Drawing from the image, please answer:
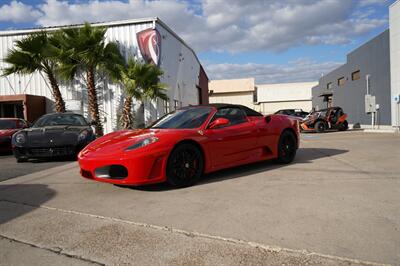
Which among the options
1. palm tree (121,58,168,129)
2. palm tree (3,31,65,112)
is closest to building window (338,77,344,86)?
palm tree (121,58,168,129)

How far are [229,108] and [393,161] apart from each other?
335 cm

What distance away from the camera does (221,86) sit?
62531 millimetres

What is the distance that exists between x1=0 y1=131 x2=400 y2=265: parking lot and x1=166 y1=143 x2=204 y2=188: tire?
0.15 meters

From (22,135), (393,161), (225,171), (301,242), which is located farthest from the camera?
(22,135)

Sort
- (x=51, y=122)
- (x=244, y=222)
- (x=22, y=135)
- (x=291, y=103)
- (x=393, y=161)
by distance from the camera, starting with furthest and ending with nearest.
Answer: (x=291, y=103) < (x=51, y=122) < (x=22, y=135) < (x=393, y=161) < (x=244, y=222)

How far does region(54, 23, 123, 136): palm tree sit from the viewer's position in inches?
590

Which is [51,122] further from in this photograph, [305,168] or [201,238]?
[201,238]

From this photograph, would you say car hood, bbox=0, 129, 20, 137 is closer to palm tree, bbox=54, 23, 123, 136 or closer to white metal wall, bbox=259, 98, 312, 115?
palm tree, bbox=54, 23, 123, 136

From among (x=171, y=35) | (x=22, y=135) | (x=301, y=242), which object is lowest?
(x=301, y=242)

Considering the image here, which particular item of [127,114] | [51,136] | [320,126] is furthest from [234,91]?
[51,136]

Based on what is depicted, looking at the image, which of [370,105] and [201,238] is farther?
[370,105]

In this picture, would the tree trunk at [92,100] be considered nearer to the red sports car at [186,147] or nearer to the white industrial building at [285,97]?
the red sports car at [186,147]

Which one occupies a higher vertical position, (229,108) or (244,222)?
(229,108)

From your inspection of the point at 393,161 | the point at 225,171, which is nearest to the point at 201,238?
the point at 225,171
